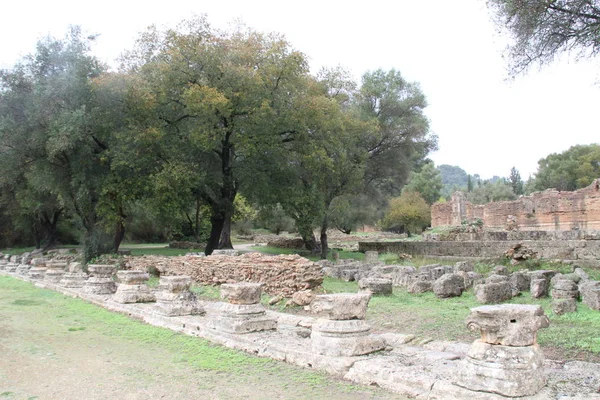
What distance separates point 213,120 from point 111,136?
427 cm

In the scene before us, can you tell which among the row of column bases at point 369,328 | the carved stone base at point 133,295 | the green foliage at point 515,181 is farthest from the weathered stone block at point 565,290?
the green foliage at point 515,181

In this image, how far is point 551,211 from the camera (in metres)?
24.9

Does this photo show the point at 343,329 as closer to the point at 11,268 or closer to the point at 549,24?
the point at 549,24

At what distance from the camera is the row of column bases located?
4.09 meters

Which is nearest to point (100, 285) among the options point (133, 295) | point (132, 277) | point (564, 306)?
point (132, 277)

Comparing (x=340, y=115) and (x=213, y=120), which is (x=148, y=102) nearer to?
(x=213, y=120)

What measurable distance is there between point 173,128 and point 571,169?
52.2 m

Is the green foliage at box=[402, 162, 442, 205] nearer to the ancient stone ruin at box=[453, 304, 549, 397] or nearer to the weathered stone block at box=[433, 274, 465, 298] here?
the weathered stone block at box=[433, 274, 465, 298]

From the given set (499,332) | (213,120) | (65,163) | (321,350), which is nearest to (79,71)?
(65,163)

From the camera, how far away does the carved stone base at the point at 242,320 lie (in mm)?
7215

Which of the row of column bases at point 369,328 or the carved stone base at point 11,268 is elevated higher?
the row of column bases at point 369,328

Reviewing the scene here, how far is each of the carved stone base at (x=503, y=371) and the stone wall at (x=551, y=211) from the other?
22.2 m

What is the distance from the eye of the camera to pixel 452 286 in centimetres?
1119

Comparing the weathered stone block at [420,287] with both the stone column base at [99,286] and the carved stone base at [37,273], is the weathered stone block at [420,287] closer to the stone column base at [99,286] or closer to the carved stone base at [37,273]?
the stone column base at [99,286]
